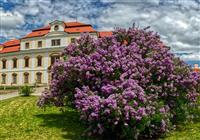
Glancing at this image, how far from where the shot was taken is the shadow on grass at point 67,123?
1705 centimetres

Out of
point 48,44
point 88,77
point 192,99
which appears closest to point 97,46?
point 88,77

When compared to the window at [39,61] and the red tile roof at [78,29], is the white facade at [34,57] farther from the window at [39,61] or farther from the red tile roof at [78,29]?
the red tile roof at [78,29]

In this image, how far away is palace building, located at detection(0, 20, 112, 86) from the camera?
195 feet

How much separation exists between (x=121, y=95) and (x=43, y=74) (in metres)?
50.1

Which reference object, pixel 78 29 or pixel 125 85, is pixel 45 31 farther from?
pixel 125 85

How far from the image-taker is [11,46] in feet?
229

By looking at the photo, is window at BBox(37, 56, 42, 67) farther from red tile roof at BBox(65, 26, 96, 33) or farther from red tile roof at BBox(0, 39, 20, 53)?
red tile roof at BBox(65, 26, 96, 33)

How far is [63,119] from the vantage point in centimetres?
2098

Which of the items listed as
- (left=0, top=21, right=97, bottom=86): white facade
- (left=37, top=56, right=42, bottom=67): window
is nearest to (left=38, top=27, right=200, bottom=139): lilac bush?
(left=0, top=21, right=97, bottom=86): white facade

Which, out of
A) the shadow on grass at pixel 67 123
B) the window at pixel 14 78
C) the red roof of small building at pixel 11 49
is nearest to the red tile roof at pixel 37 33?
the red roof of small building at pixel 11 49

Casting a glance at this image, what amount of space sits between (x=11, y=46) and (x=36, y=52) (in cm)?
832

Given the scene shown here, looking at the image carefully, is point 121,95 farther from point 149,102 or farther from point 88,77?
point 88,77

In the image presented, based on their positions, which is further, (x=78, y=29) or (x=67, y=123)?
(x=78, y=29)

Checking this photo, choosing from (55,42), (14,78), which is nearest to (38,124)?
(55,42)
